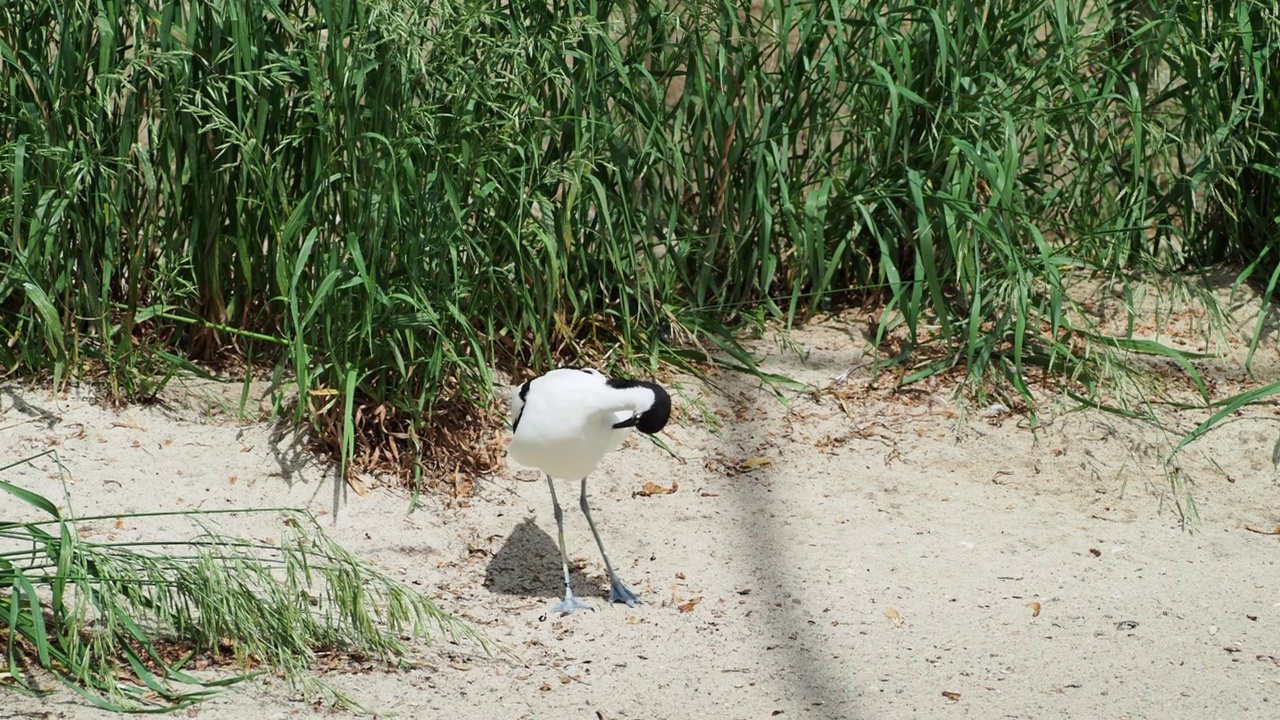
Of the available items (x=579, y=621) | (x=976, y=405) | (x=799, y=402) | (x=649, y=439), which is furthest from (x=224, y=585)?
(x=976, y=405)

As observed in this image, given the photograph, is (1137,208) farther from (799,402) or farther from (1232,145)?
(799,402)

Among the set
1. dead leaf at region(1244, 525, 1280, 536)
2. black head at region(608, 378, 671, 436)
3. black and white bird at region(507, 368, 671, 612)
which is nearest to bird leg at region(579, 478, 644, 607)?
black and white bird at region(507, 368, 671, 612)

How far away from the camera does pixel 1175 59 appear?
5535 millimetres

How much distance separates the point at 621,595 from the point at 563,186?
146cm

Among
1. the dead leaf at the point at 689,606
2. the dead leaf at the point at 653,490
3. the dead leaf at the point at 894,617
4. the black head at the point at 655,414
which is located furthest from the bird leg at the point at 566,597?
the dead leaf at the point at 894,617

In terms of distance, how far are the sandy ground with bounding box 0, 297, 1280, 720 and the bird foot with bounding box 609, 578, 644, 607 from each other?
0.17 ft

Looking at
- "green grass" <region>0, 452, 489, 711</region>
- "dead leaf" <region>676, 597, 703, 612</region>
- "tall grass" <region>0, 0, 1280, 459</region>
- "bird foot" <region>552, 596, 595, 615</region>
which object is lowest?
"dead leaf" <region>676, 597, 703, 612</region>

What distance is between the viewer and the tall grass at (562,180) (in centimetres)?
436

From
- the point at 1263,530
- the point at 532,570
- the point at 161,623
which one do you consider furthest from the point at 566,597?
the point at 1263,530

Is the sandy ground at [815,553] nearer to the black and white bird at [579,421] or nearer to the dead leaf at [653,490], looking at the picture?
the dead leaf at [653,490]

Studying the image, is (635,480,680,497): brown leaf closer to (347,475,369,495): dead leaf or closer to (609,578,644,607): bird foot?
(609,578,644,607): bird foot

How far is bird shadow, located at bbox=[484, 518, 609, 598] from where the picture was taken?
438cm

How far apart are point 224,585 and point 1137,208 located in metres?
3.66

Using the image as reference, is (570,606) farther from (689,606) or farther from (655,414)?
(655,414)
